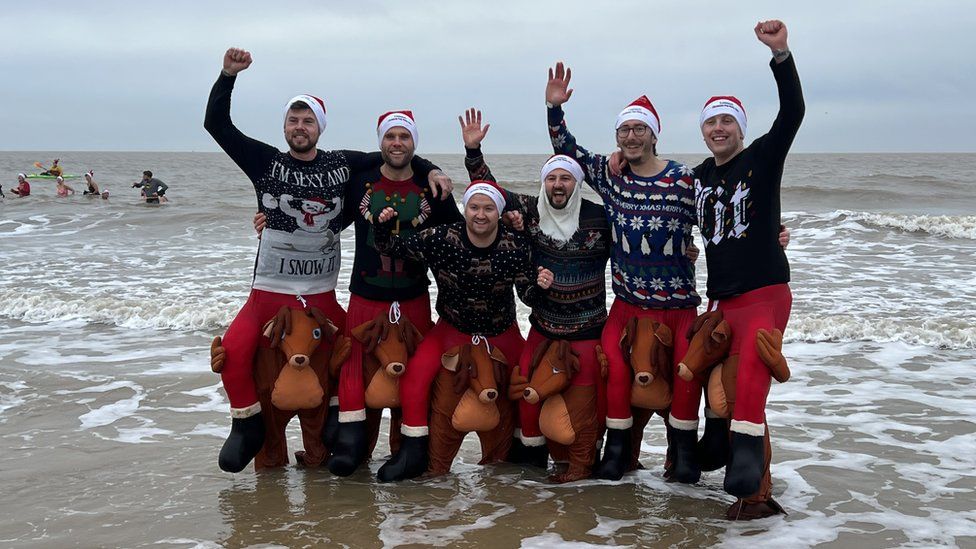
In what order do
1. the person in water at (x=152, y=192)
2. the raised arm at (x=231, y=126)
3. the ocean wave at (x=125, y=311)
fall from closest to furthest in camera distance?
the raised arm at (x=231, y=126)
the ocean wave at (x=125, y=311)
the person in water at (x=152, y=192)

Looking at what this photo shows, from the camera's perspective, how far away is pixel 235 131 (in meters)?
4.87

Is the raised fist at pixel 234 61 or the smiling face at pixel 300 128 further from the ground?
the raised fist at pixel 234 61

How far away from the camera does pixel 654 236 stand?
454 centimetres

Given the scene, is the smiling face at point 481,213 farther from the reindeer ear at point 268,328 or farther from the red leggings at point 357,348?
the reindeer ear at point 268,328

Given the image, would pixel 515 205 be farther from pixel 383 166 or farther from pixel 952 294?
pixel 952 294

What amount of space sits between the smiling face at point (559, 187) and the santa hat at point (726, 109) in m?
0.80

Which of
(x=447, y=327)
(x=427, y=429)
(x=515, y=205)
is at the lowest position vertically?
(x=427, y=429)

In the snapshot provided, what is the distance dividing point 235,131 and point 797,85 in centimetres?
314

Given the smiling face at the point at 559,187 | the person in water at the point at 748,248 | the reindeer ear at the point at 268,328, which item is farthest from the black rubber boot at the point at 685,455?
the reindeer ear at the point at 268,328

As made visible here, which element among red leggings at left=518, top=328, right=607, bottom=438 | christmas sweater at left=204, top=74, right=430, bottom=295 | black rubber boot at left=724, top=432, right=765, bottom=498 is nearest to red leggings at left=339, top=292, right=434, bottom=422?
christmas sweater at left=204, top=74, right=430, bottom=295

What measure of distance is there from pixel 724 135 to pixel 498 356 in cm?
177

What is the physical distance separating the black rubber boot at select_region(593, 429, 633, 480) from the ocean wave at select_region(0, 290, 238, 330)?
249 inches

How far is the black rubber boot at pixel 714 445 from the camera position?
4637 mm

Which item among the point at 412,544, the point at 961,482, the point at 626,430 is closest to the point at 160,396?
the point at 412,544
